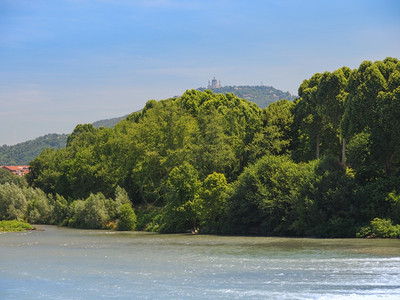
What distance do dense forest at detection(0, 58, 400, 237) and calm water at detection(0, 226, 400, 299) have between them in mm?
5378

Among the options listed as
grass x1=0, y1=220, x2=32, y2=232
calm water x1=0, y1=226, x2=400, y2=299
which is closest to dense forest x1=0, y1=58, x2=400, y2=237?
calm water x1=0, y1=226, x2=400, y2=299

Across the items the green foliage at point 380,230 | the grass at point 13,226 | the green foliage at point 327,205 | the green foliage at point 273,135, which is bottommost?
the grass at point 13,226

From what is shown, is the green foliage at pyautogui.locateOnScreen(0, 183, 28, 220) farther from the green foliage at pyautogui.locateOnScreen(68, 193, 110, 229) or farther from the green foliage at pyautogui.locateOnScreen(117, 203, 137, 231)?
the green foliage at pyautogui.locateOnScreen(117, 203, 137, 231)

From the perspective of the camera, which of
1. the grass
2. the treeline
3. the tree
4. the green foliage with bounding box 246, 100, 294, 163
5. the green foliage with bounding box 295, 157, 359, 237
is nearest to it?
the tree

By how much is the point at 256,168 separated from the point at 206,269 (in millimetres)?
26434

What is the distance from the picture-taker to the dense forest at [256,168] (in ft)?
181

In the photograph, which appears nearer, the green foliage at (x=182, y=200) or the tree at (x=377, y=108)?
the tree at (x=377, y=108)

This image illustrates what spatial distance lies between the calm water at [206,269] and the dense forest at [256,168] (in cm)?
538

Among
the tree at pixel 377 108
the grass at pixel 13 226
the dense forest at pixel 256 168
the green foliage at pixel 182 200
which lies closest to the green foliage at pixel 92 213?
the dense forest at pixel 256 168

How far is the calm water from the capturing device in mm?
29094

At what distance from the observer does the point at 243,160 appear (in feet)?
241

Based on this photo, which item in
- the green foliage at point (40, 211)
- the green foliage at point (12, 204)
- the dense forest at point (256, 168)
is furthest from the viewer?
the green foliage at point (40, 211)

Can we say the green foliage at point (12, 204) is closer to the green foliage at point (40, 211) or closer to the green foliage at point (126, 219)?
the green foliage at point (40, 211)

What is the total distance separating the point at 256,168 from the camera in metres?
61.9
